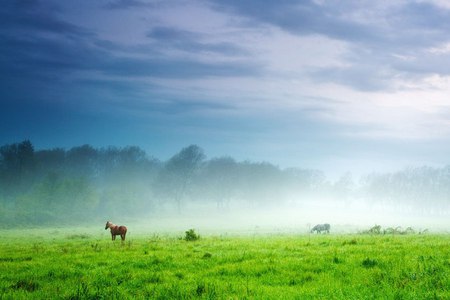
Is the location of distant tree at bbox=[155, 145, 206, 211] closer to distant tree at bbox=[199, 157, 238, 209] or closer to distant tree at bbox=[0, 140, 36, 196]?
distant tree at bbox=[199, 157, 238, 209]

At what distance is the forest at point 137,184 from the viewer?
92562mm

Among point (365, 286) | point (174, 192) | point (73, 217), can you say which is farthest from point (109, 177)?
point (365, 286)

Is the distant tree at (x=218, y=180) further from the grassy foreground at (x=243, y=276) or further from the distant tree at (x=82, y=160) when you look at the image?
the grassy foreground at (x=243, y=276)

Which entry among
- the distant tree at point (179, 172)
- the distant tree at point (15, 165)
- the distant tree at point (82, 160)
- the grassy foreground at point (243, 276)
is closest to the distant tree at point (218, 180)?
the distant tree at point (179, 172)

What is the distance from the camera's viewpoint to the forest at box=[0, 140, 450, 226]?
92.6 metres

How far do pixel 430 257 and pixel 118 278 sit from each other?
12394mm

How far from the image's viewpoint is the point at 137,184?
12488 cm

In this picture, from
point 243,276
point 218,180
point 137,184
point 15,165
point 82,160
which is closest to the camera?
point 243,276

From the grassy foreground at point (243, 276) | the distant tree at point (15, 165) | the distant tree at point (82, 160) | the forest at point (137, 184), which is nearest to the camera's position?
the grassy foreground at point (243, 276)

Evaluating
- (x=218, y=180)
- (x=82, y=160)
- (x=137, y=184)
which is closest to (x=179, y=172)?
(x=137, y=184)

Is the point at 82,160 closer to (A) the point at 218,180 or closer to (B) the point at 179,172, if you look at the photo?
(B) the point at 179,172

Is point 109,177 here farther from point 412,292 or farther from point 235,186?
point 412,292

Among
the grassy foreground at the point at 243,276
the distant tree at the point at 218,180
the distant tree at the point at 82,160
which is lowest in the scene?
the grassy foreground at the point at 243,276

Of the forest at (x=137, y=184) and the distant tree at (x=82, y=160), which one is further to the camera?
the distant tree at (x=82, y=160)
